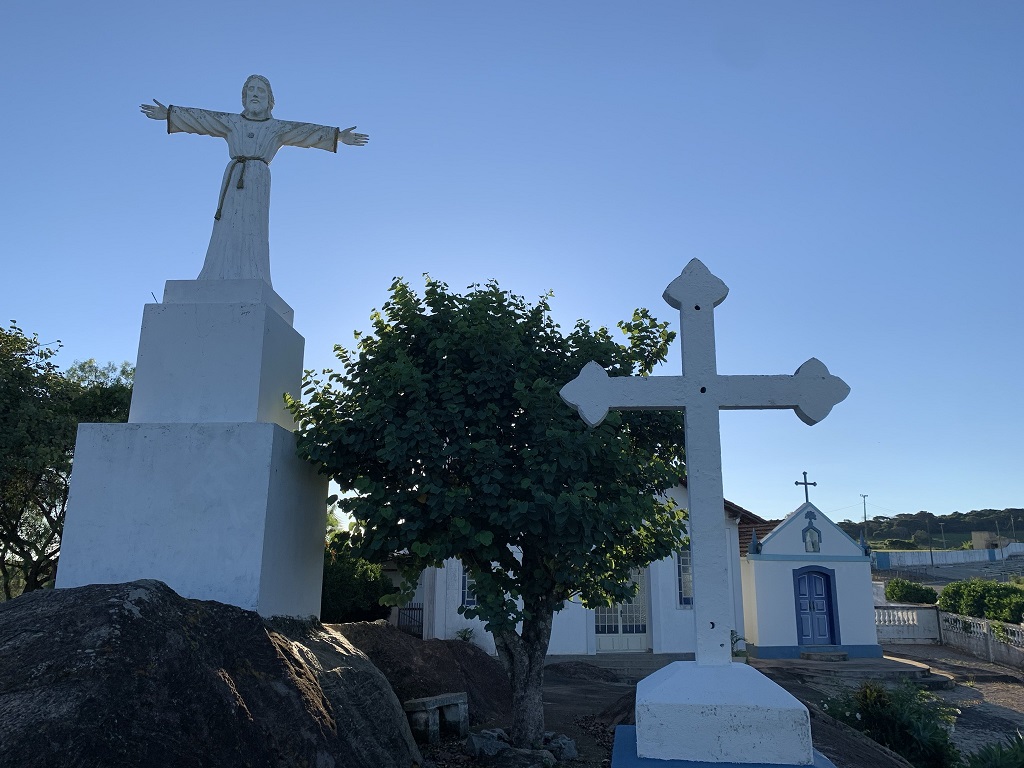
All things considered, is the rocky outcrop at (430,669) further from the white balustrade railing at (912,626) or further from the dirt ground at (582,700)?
the white balustrade railing at (912,626)

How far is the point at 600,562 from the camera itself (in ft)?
27.3

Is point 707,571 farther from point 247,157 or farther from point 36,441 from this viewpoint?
point 36,441

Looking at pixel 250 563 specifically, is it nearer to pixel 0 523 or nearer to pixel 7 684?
pixel 7 684

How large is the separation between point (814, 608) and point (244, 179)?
17736mm

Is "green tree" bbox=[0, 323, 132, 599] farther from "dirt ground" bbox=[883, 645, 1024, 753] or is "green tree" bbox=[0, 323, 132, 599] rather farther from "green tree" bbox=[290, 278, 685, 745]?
"dirt ground" bbox=[883, 645, 1024, 753]

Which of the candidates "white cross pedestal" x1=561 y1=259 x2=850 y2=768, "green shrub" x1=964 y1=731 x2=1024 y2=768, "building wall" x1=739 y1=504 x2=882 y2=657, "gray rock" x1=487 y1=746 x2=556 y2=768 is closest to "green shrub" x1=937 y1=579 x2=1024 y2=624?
"building wall" x1=739 y1=504 x2=882 y2=657

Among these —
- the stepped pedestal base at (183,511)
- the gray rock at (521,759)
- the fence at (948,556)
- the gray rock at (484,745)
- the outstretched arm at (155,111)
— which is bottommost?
the gray rock at (521,759)

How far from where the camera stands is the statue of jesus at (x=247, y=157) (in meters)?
8.56

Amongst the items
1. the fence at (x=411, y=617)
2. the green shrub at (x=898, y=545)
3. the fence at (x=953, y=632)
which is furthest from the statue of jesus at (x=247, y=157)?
the green shrub at (x=898, y=545)

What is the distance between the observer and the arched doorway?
65.5 feet

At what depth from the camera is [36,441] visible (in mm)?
14859

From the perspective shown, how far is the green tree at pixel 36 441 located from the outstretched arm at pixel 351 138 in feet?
30.8

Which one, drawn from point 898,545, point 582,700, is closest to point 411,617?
point 582,700

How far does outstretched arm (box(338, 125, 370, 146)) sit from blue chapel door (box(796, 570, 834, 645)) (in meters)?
16.3
